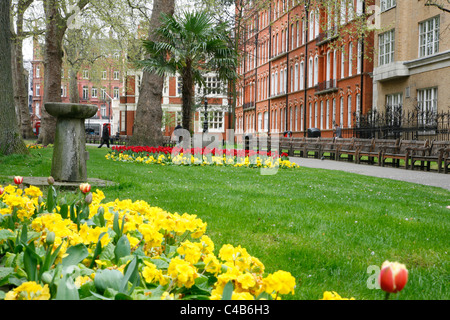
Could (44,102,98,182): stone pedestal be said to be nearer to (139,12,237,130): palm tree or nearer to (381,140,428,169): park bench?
(139,12,237,130): palm tree

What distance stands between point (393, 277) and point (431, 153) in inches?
642

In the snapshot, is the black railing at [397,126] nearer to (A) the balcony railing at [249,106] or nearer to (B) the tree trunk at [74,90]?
(B) the tree trunk at [74,90]

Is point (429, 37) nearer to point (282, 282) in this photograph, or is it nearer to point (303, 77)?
point (303, 77)

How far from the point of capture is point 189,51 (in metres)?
15.6

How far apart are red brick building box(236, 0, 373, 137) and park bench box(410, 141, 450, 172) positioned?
10.7 meters

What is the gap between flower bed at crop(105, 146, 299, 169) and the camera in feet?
48.9

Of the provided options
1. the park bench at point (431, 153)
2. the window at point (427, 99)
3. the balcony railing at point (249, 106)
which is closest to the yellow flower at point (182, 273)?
the park bench at point (431, 153)

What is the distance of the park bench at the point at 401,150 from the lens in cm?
1689

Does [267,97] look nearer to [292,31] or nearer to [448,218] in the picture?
[292,31]

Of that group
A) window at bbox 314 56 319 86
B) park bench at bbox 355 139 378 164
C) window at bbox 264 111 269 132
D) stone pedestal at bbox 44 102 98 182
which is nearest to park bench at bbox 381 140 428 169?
park bench at bbox 355 139 378 164

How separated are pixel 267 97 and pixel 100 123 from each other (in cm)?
4212

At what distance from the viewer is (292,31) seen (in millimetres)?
49812

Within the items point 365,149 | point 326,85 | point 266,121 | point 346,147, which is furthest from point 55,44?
Answer: point 266,121
